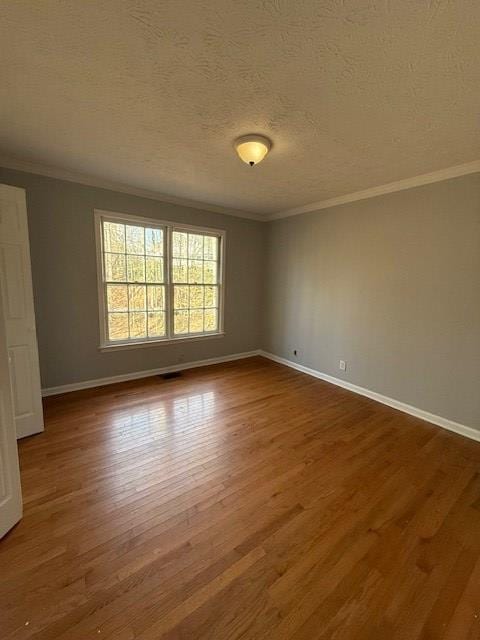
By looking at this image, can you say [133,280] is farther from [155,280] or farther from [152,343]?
[152,343]

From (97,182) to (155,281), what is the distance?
1387 millimetres

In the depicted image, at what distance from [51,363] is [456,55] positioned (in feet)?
14.1

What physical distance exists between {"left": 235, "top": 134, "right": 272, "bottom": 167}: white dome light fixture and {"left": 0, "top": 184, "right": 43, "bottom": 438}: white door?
6.15 feet

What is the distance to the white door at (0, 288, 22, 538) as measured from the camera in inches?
59.6

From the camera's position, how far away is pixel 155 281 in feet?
12.9

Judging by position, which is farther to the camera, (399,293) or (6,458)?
(399,293)

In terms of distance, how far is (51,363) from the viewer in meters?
3.27

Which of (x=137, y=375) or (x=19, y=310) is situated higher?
(x=19, y=310)

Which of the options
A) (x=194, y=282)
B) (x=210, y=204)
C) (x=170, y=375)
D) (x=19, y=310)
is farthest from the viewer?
→ (x=194, y=282)

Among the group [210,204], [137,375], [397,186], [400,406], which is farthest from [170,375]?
[397,186]

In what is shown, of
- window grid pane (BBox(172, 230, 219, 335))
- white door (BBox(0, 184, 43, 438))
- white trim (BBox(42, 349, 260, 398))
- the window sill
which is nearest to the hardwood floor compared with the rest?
white door (BBox(0, 184, 43, 438))

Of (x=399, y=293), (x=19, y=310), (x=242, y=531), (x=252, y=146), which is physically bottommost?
(x=242, y=531)

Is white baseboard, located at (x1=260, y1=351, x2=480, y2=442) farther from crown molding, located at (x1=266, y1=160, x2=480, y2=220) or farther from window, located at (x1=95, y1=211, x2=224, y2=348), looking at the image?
crown molding, located at (x1=266, y1=160, x2=480, y2=220)

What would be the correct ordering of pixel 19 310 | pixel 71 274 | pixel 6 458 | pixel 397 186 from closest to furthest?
1. pixel 6 458
2. pixel 19 310
3. pixel 397 186
4. pixel 71 274
